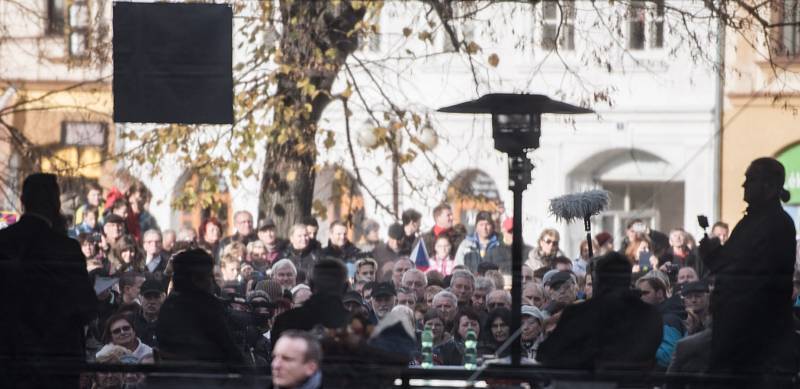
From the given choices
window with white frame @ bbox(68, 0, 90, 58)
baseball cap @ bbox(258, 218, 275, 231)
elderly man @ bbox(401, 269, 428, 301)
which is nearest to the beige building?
elderly man @ bbox(401, 269, 428, 301)

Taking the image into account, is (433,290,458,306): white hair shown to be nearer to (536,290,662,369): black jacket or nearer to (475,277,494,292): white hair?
(475,277,494,292): white hair

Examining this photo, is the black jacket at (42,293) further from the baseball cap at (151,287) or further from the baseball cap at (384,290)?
the baseball cap at (384,290)

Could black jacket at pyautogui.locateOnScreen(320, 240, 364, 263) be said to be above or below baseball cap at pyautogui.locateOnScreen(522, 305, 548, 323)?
above

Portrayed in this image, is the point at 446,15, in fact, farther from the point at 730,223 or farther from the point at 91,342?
the point at 91,342

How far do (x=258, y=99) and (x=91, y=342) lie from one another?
1.20 meters

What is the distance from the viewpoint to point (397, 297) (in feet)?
20.5

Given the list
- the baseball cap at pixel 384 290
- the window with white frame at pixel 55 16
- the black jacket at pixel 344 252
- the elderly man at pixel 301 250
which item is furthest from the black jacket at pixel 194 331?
the window with white frame at pixel 55 16

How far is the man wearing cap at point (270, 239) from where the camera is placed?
6.29 metres

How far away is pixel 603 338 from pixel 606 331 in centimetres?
3

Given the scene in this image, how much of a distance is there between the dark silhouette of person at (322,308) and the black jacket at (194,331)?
0.62 feet

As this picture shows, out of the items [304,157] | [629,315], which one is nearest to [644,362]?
[629,315]

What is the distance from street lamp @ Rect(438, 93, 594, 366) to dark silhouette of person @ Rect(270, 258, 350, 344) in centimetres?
64

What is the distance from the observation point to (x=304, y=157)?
6402 mm

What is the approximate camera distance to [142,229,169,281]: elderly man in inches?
238
